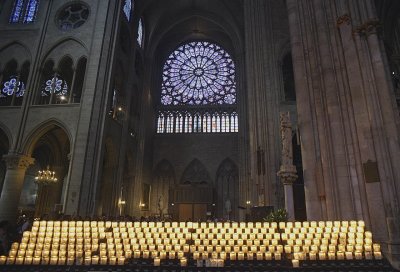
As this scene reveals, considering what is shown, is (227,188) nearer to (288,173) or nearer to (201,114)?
(201,114)

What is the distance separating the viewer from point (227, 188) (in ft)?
95.9

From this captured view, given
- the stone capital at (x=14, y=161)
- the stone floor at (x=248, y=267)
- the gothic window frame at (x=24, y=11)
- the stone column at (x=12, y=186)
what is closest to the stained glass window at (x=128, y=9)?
the gothic window frame at (x=24, y=11)

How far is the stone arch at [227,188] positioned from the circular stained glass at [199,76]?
7.18 meters

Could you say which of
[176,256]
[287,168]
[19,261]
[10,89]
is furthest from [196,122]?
[19,261]

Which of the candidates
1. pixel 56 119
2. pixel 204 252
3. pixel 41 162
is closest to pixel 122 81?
pixel 56 119

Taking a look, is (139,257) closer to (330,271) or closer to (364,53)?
(330,271)

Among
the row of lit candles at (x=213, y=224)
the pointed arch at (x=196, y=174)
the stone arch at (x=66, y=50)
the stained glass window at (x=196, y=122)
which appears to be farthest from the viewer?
the stained glass window at (x=196, y=122)

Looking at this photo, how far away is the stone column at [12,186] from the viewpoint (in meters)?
15.8

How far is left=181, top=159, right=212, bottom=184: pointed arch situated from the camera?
29438 mm

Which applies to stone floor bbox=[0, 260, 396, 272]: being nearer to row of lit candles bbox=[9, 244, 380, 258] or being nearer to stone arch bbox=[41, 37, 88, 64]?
row of lit candles bbox=[9, 244, 380, 258]

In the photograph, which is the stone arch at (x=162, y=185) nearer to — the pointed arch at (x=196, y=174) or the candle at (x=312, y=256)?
the pointed arch at (x=196, y=174)

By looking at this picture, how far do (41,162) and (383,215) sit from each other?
23.7m

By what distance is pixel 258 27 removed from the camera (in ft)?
59.8

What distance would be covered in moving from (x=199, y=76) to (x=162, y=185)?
13.1 m
